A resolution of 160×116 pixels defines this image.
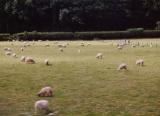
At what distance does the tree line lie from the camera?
81.0 meters

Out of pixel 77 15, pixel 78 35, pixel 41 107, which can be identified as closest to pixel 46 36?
pixel 78 35

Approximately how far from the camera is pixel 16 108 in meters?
9.04

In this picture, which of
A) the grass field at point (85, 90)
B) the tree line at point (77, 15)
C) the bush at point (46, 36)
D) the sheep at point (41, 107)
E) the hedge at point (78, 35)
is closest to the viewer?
the sheep at point (41, 107)

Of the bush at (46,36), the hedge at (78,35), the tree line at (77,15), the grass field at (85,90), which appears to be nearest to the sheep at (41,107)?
the grass field at (85,90)

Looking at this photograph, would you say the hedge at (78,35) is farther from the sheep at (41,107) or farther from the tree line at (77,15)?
the sheep at (41,107)

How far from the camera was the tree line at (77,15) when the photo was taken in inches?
3189

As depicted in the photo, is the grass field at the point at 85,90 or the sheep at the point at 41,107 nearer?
the sheep at the point at 41,107

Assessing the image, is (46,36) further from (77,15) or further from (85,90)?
(85,90)

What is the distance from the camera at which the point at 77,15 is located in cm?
8231

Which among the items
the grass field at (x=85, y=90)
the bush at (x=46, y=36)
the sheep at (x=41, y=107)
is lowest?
the bush at (x=46, y=36)

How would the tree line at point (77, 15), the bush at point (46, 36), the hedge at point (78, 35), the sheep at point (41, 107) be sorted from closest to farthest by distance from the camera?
the sheep at point (41, 107), the bush at point (46, 36), the hedge at point (78, 35), the tree line at point (77, 15)

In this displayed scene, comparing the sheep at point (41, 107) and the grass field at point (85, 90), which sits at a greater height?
the sheep at point (41, 107)

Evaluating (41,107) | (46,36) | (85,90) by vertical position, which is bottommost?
(46,36)

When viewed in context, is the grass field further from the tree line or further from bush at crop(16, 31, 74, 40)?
the tree line
